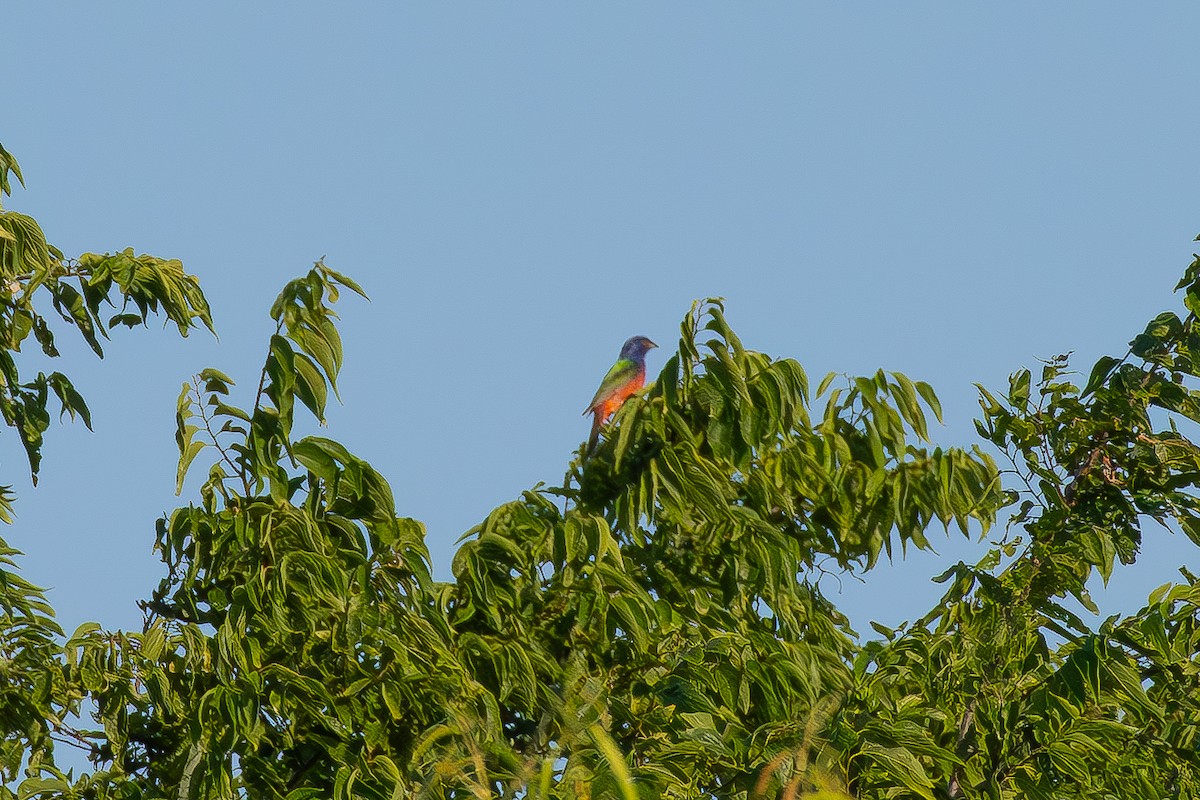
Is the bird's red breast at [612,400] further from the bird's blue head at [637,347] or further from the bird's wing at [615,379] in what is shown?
the bird's blue head at [637,347]

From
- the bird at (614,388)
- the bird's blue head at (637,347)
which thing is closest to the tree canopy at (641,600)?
the bird at (614,388)

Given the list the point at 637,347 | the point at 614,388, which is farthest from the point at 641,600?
the point at 637,347

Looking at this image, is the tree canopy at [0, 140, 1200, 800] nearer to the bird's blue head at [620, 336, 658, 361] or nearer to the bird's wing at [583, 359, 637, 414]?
the bird's wing at [583, 359, 637, 414]

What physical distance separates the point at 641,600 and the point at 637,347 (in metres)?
7.23

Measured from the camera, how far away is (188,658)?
4.94 meters

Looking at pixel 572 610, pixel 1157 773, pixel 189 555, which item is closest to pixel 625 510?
pixel 572 610

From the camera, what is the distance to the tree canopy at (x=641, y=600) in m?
4.38

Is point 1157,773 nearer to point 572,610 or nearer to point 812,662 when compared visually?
point 812,662

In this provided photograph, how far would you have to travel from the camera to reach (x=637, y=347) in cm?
1202

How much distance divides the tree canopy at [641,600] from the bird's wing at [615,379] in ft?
12.7

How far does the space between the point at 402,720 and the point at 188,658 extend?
26.8 inches

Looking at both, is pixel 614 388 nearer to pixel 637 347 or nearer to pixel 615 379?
pixel 615 379

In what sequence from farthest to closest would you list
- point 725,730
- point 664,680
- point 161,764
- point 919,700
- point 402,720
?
point 161,764
point 402,720
point 664,680
point 919,700
point 725,730

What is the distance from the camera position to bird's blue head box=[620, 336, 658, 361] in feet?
39.2
